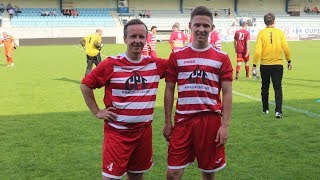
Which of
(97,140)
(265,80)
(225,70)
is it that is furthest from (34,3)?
(225,70)

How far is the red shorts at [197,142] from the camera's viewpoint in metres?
4.00

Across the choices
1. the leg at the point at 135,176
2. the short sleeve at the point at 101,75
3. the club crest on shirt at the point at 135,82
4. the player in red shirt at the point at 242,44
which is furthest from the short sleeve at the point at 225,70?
the player in red shirt at the point at 242,44

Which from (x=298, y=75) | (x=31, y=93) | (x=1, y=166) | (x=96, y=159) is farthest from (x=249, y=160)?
(x=298, y=75)

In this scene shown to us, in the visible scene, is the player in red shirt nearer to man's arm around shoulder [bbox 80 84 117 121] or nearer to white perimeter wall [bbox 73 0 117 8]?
man's arm around shoulder [bbox 80 84 117 121]

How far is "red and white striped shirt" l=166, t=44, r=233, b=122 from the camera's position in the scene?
3957 millimetres

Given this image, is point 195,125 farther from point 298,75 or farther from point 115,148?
point 298,75

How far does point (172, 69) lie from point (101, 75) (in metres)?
0.66

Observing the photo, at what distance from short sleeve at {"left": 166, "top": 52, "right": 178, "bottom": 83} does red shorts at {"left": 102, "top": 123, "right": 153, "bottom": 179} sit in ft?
1.60

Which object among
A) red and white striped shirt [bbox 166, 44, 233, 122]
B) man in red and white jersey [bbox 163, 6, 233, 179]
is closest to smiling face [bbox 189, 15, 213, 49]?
man in red and white jersey [bbox 163, 6, 233, 179]

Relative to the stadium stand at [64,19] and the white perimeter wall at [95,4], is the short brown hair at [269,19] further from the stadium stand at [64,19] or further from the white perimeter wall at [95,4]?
the white perimeter wall at [95,4]

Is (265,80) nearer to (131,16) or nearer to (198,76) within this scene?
(198,76)

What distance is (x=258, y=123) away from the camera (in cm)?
848

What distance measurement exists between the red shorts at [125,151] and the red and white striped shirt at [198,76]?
42cm

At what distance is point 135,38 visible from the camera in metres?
3.92
